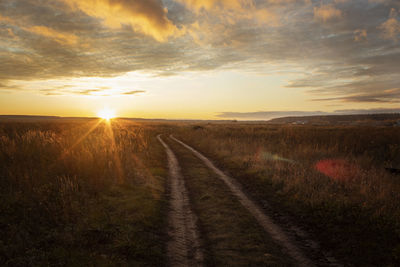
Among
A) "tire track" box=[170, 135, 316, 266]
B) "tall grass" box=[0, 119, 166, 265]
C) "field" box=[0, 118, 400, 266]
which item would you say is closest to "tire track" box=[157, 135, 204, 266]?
"field" box=[0, 118, 400, 266]

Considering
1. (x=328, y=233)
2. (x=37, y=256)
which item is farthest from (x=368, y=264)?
(x=37, y=256)

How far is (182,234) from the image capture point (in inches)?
251

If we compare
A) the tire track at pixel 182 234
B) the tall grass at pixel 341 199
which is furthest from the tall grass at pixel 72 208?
the tall grass at pixel 341 199

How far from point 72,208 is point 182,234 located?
3384 millimetres

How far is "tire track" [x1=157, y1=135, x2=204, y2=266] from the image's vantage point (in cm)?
517

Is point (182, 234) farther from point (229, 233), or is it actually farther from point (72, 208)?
point (72, 208)

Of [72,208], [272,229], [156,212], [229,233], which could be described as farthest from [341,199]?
[72,208]

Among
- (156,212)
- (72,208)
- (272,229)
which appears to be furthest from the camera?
(156,212)

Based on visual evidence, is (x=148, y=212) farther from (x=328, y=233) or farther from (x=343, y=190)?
(x=343, y=190)

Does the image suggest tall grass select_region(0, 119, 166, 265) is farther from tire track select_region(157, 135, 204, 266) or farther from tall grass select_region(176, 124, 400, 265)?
tall grass select_region(176, 124, 400, 265)

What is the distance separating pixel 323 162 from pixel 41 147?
15677 mm

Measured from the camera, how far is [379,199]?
8.18 m

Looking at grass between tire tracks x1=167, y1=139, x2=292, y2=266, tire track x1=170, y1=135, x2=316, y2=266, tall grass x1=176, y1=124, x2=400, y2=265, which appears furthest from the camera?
tall grass x1=176, y1=124, x2=400, y2=265

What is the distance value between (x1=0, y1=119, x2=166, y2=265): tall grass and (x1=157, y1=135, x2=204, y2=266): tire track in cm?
34
